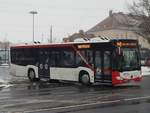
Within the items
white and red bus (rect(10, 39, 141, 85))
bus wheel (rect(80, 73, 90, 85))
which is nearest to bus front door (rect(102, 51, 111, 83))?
white and red bus (rect(10, 39, 141, 85))

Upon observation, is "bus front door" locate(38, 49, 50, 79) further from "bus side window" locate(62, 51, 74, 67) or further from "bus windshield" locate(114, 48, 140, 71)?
"bus windshield" locate(114, 48, 140, 71)

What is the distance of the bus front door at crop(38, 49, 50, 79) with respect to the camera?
30188mm

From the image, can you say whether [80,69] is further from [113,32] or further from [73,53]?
[113,32]

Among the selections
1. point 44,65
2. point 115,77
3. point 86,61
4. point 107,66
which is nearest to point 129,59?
point 107,66

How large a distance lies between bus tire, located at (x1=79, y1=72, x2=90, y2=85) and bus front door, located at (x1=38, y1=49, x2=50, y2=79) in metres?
3.08

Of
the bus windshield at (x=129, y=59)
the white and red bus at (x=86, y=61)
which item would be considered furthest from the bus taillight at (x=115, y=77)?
the bus windshield at (x=129, y=59)

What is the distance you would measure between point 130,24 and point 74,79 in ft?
87.6

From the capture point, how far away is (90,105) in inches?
656

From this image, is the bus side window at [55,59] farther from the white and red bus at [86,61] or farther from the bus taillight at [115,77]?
the bus taillight at [115,77]

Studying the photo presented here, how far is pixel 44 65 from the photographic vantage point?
30406mm

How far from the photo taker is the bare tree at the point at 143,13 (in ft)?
157

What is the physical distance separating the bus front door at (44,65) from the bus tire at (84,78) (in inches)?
121

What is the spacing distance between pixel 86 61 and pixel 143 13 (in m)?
23.4

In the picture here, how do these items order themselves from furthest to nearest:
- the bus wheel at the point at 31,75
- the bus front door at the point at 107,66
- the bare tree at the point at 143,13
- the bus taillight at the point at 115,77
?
1. the bare tree at the point at 143,13
2. the bus wheel at the point at 31,75
3. the bus front door at the point at 107,66
4. the bus taillight at the point at 115,77
